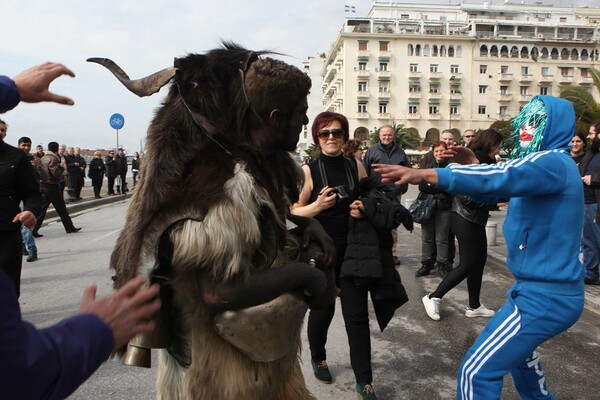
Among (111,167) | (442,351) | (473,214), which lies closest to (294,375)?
(442,351)

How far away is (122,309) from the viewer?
40.7 inches

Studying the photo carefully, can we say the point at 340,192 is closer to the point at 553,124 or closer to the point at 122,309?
the point at 553,124

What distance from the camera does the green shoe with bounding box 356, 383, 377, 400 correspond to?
2969 millimetres

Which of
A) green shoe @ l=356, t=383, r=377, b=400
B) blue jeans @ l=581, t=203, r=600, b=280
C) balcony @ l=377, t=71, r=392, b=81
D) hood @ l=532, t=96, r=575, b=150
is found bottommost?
green shoe @ l=356, t=383, r=377, b=400

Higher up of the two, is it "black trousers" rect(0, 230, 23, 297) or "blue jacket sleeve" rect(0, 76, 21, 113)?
"blue jacket sleeve" rect(0, 76, 21, 113)

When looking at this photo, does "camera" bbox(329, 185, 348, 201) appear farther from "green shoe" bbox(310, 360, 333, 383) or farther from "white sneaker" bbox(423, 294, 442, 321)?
"white sneaker" bbox(423, 294, 442, 321)

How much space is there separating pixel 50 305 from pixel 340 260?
3.79 meters

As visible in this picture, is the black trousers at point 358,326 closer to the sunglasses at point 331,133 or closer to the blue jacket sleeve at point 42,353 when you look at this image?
the sunglasses at point 331,133

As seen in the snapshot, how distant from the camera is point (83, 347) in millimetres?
908

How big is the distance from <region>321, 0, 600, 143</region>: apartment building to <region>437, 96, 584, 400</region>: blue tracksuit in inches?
2491

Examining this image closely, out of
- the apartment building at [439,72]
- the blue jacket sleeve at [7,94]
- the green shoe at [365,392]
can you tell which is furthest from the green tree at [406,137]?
the blue jacket sleeve at [7,94]

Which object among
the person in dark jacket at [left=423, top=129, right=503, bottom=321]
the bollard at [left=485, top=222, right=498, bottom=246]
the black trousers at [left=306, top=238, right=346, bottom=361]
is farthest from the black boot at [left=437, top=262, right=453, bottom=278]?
the black trousers at [left=306, top=238, right=346, bottom=361]

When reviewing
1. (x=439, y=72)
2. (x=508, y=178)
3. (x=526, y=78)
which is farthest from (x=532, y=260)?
(x=526, y=78)

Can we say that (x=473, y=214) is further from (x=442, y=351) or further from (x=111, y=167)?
(x=111, y=167)
